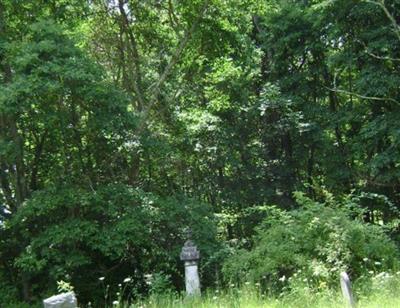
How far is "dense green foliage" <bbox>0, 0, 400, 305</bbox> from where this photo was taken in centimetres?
817

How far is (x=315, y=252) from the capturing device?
729 cm

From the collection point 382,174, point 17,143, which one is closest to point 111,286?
point 17,143

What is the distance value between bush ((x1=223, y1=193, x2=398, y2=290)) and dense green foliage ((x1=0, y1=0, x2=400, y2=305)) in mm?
27

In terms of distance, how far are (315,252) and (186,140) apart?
605 cm

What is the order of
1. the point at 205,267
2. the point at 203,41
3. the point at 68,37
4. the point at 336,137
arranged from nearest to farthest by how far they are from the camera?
the point at 68,37
the point at 205,267
the point at 203,41
the point at 336,137

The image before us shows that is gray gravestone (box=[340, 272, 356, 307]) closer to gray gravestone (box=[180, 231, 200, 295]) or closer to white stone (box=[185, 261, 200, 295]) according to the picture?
white stone (box=[185, 261, 200, 295])

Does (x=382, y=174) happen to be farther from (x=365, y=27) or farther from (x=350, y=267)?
(x=350, y=267)

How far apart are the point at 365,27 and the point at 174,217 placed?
736 cm

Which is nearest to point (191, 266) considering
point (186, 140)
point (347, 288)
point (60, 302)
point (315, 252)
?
point (315, 252)

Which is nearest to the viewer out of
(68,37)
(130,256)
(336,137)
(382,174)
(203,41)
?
(68,37)

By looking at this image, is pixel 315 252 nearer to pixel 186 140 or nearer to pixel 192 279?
pixel 192 279

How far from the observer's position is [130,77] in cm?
1180

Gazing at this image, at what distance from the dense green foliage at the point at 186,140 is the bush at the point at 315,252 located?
3cm

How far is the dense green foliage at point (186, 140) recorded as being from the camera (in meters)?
8.17
